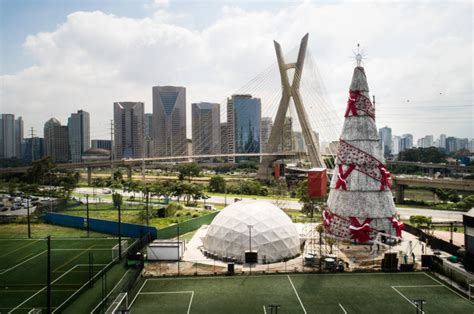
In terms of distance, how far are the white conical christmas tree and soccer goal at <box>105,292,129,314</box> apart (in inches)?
720

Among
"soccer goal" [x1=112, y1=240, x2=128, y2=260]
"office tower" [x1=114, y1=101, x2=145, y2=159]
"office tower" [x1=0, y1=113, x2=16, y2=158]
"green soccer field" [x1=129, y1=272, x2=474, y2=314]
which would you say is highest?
"office tower" [x1=114, y1=101, x2=145, y2=159]

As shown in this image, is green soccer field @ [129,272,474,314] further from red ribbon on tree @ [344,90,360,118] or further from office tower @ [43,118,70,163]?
office tower @ [43,118,70,163]

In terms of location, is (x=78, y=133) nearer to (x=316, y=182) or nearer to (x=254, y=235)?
(x=316, y=182)

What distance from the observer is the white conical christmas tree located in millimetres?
28781

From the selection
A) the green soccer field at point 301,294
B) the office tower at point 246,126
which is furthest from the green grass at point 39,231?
the office tower at point 246,126

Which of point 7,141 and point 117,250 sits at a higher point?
point 7,141

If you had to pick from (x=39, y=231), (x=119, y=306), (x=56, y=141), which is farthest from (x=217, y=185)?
(x=56, y=141)

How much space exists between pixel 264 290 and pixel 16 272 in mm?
17153

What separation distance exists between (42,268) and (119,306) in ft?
35.7

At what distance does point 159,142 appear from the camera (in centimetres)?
18162

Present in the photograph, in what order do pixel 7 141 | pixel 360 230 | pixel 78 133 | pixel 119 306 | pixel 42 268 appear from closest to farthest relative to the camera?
1. pixel 119 306
2. pixel 42 268
3. pixel 360 230
4. pixel 7 141
5. pixel 78 133

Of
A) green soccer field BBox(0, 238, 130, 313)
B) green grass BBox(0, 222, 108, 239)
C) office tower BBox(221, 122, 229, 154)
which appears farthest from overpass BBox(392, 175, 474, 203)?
office tower BBox(221, 122, 229, 154)

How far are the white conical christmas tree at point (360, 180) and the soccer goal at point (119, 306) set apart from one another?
60.0ft

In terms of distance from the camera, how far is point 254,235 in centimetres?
2650
